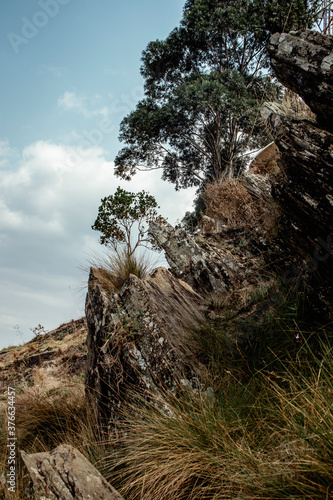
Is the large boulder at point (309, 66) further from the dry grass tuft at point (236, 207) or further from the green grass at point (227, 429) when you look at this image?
the dry grass tuft at point (236, 207)

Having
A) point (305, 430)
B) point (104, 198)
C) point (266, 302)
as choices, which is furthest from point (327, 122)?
point (104, 198)

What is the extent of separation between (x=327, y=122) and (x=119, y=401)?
3430 mm

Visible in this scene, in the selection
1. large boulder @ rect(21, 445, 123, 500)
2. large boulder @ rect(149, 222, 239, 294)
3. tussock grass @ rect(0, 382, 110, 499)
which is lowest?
large boulder @ rect(21, 445, 123, 500)

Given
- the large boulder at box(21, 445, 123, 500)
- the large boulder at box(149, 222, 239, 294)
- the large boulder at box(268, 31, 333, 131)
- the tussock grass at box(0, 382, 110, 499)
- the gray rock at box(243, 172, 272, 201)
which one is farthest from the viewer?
the gray rock at box(243, 172, 272, 201)

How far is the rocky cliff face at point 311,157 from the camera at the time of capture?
2.99 m

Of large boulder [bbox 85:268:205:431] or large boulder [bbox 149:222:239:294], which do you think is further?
large boulder [bbox 149:222:239:294]

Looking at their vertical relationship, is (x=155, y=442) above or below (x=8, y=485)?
below

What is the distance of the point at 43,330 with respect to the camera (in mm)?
8648

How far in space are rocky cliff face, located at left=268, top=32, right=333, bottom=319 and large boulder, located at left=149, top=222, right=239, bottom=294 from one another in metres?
2.36

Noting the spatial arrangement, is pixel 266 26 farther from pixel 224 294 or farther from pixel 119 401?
pixel 119 401

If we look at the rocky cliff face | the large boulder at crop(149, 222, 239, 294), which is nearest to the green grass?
the rocky cliff face

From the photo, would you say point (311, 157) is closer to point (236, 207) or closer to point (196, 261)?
point (196, 261)

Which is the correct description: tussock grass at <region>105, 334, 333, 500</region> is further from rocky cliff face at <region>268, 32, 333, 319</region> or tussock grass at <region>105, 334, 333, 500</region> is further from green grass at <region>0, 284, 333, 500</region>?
rocky cliff face at <region>268, 32, 333, 319</region>

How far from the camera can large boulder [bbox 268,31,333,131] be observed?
294cm
